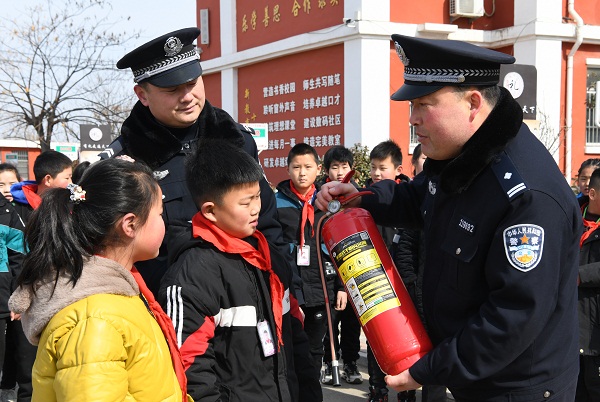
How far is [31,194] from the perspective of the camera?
5.61 metres

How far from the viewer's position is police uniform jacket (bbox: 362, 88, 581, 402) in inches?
82.2

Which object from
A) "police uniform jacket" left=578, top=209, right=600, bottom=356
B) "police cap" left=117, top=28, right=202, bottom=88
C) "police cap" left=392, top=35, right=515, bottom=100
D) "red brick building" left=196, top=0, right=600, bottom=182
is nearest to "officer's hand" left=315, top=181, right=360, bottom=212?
"police cap" left=392, top=35, right=515, bottom=100

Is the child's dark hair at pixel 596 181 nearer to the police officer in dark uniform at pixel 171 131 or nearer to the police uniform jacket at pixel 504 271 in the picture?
the police uniform jacket at pixel 504 271

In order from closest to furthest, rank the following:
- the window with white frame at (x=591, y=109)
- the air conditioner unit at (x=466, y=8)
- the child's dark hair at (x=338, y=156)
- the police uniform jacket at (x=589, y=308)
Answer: the police uniform jacket at (x=589, y=308)
the child's dark hair at (x=338, y=156)
the air conditioner unit at (x=466, y=8)
the window with white frame at (x=591, y=109)

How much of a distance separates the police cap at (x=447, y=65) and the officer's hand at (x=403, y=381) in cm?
96

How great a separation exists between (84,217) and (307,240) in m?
3.53

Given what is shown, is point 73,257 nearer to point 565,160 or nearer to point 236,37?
point 565,160

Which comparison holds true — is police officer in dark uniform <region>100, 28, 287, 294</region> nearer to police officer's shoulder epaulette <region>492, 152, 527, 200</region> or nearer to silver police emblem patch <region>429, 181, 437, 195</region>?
silver police emblem patch <region>429, 181, 437, 195</region>

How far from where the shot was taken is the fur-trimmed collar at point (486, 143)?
2225mm

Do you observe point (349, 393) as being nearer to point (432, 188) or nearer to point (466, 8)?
point (432, 188)

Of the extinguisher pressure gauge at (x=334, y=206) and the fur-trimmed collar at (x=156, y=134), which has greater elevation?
the fur-trimmed collar at (x=156, y=134)

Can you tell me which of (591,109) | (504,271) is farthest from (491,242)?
(591,109)

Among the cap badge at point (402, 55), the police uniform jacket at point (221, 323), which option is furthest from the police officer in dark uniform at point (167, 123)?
the cap badge at point (402, 55)

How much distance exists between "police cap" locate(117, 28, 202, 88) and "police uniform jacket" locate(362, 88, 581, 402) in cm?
112
